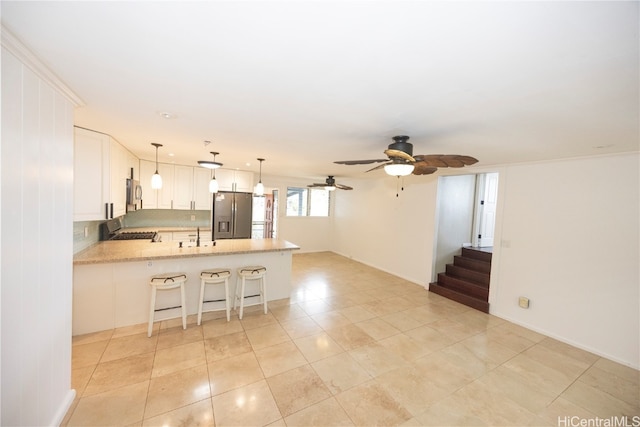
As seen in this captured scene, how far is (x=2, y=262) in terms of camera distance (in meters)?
1.17

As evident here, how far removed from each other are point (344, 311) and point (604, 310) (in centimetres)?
325

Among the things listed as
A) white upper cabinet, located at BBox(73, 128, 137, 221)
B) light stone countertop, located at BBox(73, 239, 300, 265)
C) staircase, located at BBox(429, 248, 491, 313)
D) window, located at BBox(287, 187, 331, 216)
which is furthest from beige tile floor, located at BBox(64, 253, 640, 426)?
window, located at BBox(287, 187, 331, 216)

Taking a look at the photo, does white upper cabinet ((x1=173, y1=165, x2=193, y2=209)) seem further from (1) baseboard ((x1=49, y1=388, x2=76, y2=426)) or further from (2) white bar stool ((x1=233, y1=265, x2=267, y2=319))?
(1) baseboard ((x1=49, y1=388, x2=76, y2=426))

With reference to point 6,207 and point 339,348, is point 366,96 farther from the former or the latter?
point 339,348

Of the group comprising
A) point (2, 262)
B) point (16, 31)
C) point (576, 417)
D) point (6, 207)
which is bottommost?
point (576, 417)

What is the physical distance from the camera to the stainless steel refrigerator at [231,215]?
226 inches

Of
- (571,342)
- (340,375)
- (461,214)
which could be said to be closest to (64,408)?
(340,375)

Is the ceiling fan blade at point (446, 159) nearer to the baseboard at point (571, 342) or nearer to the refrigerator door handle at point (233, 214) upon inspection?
the baseboard at point (571, 342)

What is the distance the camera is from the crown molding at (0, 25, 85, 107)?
3.82ft

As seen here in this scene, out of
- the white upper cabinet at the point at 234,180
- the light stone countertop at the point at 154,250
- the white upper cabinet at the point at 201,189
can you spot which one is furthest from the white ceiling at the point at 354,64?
the white upper cabinet at the point at 234,180

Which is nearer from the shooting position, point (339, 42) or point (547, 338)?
point (339, 42)

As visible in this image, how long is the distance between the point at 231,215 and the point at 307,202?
9.03ft

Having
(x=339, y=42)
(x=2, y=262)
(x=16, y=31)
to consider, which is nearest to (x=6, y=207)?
(x=2, y=262)

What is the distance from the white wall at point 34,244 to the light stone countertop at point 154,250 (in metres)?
1.19
